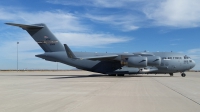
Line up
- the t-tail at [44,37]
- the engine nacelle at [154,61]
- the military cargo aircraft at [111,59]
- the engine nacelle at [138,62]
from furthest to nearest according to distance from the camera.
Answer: the t-tail at [44,37] → the military cargo aircraft at [111,59] → the engine nacelle at [154,61] → the engine nacelle at [138,62]

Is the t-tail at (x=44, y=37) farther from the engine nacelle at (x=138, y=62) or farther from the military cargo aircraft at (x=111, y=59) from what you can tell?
the engine nacelle at (x=138, y=62)

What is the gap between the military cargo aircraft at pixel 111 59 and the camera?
29406 mm

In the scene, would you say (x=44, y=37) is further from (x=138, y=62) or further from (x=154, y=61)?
(x=154, y=61)

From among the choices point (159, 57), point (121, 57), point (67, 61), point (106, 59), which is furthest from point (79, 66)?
point (159, 57)

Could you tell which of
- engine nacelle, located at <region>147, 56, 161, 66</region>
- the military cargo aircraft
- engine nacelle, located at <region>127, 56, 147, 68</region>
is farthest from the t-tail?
engine nacelle, located at <region>147, 56, 161, 66</region>

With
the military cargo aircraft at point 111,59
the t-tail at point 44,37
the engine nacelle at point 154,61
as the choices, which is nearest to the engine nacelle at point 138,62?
the military cargo aircraft at point 111,59

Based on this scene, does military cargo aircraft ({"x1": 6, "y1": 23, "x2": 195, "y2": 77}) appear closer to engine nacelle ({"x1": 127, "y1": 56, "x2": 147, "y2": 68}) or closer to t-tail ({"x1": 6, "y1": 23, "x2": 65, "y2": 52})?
t-tail ({"x1": 6, "y1": 23, "x2": 65, "y2": 52})

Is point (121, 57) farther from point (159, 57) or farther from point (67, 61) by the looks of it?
point (67, 61)

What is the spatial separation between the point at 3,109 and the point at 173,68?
1041 inches

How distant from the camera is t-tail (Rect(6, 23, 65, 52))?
99.3 feet

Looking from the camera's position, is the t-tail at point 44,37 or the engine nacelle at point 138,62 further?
the t-tail at point 44,37

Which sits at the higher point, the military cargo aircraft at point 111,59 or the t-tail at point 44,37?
the t-tail at point 44,37

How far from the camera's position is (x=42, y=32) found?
99.3ft

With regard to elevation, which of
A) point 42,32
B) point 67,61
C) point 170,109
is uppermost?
point 42,32
